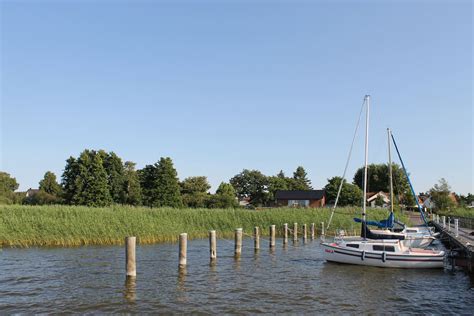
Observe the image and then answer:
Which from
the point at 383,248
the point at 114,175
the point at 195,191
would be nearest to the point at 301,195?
the point at 195,191

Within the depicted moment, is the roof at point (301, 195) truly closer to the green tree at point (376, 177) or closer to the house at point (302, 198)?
the house at point (302, 198)

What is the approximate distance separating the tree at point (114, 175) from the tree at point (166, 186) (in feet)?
44.4

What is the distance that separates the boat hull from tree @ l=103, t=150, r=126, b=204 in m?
57.1

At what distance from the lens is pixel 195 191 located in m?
92.2

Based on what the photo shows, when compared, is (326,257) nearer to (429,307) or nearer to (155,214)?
(429,307)

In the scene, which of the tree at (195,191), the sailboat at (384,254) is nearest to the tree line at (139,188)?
the tree at (195,191)

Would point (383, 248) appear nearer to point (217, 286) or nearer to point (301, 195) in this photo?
point (217, 286)

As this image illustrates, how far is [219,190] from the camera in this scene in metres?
105

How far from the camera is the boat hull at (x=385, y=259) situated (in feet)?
75.4

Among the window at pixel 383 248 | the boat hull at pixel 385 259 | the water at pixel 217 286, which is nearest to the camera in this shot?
the water at pixel 217 286

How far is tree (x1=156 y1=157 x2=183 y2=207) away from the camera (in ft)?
212

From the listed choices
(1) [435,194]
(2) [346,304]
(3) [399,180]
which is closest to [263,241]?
(2) [346,304]

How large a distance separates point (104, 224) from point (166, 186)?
34.7 m

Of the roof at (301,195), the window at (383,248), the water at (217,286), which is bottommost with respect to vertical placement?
the water at (217,286)
